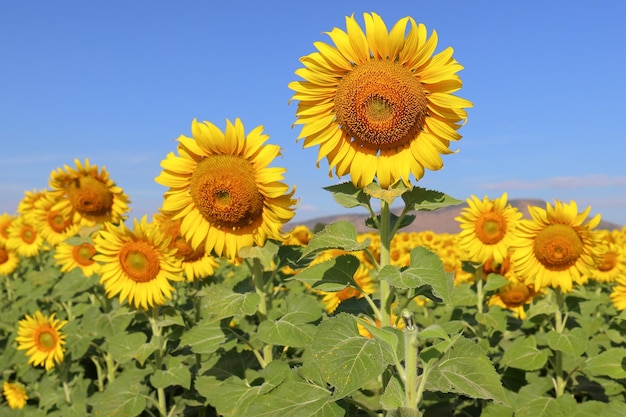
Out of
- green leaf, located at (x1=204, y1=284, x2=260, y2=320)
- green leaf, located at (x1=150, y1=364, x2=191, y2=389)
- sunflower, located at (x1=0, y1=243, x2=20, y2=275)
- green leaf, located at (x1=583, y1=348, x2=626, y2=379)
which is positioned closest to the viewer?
green leaf, located at (x1=204, y1=284, x2=260, y2=320)

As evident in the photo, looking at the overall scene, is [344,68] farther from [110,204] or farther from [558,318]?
[110,204]

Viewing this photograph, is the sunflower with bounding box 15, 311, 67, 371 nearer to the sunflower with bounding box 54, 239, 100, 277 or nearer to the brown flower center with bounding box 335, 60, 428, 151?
the sunflower with bounding box 54, 239, 100, 277

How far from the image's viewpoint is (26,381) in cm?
786

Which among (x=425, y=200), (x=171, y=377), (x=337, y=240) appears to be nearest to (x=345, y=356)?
(x=337, y=240)

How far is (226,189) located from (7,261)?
960 centimetres

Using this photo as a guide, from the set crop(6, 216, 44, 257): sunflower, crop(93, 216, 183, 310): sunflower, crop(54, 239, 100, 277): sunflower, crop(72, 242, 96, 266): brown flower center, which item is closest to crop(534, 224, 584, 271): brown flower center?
crop(93, 216, 183, 310): sunflower

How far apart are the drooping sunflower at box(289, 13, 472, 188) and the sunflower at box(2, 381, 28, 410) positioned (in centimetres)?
645

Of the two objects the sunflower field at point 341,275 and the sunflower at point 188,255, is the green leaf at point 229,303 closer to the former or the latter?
the sunflower field at point 341,275

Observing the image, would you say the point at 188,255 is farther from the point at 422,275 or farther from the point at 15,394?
the point at 15,394

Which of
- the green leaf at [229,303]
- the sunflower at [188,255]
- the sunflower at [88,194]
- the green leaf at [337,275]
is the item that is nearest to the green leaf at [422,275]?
the green leaf at [337,275]

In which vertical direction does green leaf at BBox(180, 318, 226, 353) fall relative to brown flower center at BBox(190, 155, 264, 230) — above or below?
below

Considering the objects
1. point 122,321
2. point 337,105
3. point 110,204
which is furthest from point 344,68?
point 110,204

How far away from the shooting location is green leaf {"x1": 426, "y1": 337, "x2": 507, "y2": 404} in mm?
2570

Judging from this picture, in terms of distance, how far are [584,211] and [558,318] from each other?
100 cm
